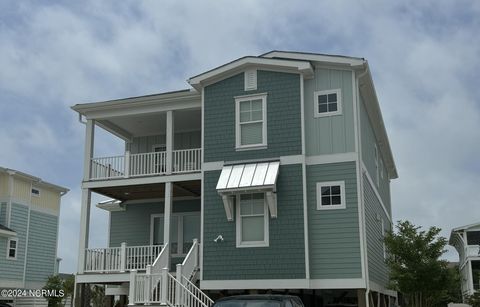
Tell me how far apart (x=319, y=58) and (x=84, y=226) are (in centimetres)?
1027

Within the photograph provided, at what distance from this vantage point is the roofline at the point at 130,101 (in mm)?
21062

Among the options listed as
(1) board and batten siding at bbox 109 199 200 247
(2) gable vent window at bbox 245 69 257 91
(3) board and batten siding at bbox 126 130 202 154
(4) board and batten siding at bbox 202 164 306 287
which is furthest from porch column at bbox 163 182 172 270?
(2) gable vent window at bbox 245 69 257 91

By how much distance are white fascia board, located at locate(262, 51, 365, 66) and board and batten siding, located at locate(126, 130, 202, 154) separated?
587 cm

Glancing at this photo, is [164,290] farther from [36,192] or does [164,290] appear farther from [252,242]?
[36,192]

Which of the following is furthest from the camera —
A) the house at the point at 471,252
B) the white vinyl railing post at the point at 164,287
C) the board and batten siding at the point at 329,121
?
the house at the point at 471,252

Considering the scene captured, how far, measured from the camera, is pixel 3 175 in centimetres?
3291

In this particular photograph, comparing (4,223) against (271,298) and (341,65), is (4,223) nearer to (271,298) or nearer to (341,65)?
(341,65)

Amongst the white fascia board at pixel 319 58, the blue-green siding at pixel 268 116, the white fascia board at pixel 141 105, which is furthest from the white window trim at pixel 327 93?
the white fascia board at pixel 141 105

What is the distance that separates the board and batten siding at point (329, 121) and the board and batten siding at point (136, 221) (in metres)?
7.07

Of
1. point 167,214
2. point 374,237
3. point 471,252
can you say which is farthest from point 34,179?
point 471,252

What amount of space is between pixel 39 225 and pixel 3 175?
428 centimetres

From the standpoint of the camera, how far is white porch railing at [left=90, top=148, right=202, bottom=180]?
21.6 metres

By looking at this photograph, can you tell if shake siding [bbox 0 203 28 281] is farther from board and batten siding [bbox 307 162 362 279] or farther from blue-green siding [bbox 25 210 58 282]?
board and batten siding [bbox 307 162 362 279]

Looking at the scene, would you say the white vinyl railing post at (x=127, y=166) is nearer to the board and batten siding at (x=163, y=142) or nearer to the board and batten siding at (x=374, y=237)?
the board and batten siding at (x=163, y=142)
